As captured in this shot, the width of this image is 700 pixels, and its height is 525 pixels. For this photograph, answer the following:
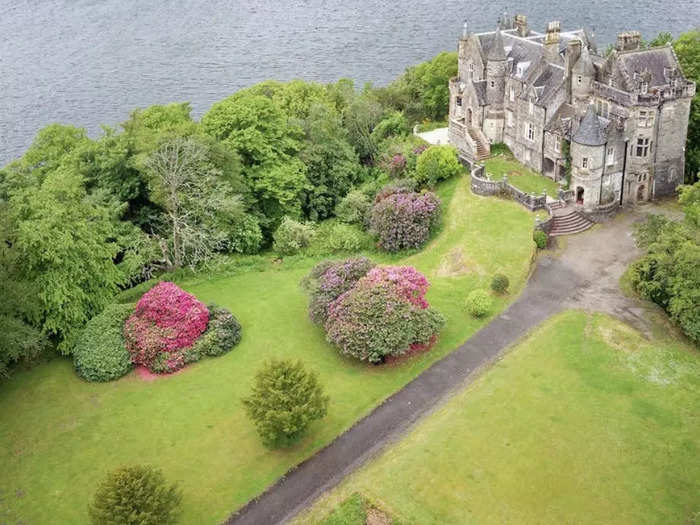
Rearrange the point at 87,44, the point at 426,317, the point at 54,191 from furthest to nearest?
the point at 87,44 → the point at 54,191 → the point at 426,317

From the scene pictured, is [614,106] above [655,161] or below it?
above

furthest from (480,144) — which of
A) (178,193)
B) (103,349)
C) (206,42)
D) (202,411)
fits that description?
(206,42)

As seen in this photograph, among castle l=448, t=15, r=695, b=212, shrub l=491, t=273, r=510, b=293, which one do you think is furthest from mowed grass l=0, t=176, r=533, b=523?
castle l=448, t=15, r=695, b=212

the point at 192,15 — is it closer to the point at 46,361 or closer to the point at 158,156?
the point at 158,156

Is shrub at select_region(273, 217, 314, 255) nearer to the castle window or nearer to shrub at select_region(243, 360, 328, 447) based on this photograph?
shrub at select_region(243, 360, 328, 447)

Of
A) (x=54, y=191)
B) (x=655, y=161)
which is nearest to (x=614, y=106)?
(x=655, y=161)

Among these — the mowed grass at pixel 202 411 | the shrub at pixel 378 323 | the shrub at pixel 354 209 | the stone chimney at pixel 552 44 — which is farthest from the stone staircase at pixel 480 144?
the shrub at pixel 378 323
